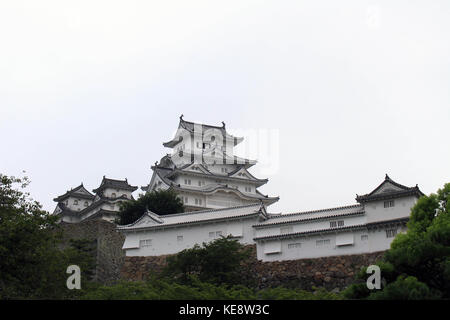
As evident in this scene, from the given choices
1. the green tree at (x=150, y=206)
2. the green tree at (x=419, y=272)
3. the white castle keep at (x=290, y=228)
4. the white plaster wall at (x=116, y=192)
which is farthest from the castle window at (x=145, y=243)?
the white plaster wall at (x=116, y=192)

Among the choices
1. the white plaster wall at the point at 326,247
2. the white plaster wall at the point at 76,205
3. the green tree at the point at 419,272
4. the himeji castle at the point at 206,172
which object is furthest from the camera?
the white plaster wall at the point at 76,205

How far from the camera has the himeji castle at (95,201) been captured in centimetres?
5586

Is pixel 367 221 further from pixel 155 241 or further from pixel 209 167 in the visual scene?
pixel 209 167

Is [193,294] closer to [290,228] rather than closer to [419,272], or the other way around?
[419,272]

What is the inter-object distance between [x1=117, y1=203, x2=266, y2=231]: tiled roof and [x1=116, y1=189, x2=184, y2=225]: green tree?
705cm

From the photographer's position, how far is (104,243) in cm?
3647

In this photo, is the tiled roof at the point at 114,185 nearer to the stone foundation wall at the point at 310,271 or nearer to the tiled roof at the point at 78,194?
the tiled roof at the point at 78,194

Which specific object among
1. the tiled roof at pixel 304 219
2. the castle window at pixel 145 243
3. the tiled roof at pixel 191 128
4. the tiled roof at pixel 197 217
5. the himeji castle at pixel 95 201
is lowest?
the castle window at pixel 145 243

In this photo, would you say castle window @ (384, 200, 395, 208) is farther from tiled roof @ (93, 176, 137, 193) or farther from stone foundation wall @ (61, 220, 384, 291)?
tiled roof @ (93, 176, 137, 193)

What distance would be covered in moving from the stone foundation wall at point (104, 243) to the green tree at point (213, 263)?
675 centimetres

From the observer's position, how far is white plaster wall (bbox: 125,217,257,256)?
3362cm

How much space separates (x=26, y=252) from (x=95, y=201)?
3780cm

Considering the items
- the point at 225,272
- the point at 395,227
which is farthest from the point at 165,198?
the point at 395,227

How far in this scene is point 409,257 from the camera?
19266 millimetres
